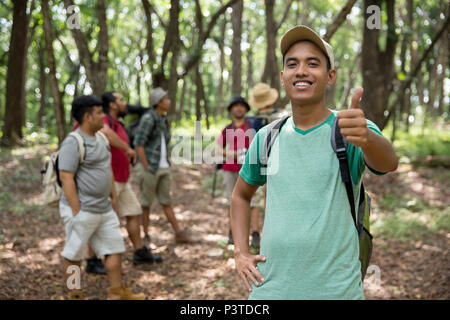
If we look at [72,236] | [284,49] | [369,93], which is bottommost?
[72,236]

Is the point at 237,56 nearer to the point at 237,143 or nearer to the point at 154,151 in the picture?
the point at 237,143

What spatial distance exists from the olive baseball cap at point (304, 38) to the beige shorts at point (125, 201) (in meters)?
4.02

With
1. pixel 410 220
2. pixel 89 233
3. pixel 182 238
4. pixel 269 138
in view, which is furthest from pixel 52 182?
pixel 410 220

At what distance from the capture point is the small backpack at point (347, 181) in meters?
1.80

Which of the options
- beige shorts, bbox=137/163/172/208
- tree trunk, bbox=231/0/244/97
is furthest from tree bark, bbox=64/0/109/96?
tree trunk, bbox=231/0/244/97

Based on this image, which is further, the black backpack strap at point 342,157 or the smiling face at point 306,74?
the smiling face at point 306,74

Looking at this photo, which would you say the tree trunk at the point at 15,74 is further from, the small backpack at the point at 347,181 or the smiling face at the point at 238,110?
the small backpack at the point at 347,181

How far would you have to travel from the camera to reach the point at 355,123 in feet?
5.12

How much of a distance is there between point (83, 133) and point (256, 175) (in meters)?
2.81

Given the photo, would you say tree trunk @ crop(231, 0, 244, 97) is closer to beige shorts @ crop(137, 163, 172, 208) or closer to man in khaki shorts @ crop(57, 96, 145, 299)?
beige shorts @ crop(137, 163, 172, 208)

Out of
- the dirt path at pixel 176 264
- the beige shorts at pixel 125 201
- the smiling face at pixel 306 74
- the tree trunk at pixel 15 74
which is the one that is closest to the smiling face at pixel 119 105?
the beige shorts at pixel 125 201
